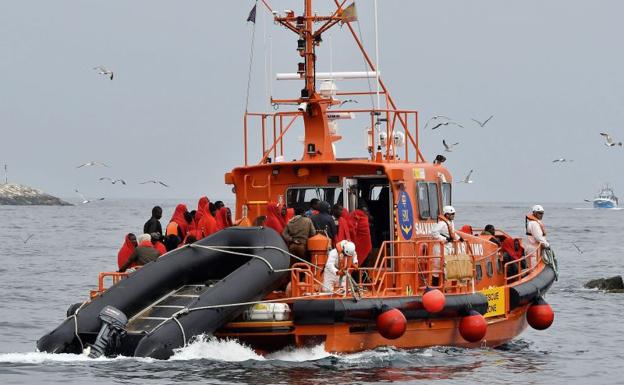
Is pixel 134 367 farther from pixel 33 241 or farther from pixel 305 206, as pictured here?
pixel 33 241

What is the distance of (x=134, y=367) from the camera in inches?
491

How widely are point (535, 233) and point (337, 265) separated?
4.85m

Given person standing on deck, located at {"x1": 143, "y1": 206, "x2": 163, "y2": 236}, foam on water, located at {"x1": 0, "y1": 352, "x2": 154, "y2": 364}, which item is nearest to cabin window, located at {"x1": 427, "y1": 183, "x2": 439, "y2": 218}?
person standing on deck, located at {"x1": 143, "y1": 206, "x2": 163, "y2": 236}

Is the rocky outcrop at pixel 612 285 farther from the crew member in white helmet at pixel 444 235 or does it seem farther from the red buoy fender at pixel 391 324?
the red buoy fender at pixel 391 324

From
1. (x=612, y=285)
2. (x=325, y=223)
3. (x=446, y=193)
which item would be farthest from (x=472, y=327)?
(x=612, y=285)

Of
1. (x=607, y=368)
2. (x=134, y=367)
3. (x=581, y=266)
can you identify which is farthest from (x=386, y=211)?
(x=581, y=266)

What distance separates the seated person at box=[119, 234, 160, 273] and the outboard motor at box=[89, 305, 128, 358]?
1.98 metres

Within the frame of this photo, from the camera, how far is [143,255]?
47.6 feet

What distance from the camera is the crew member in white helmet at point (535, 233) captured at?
17484 mm

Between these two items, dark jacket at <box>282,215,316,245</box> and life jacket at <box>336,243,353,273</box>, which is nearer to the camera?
life jacket at <box>336,243,353,273</box>

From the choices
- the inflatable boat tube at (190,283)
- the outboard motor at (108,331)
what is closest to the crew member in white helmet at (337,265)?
the inflatable boat tube at (190,283)

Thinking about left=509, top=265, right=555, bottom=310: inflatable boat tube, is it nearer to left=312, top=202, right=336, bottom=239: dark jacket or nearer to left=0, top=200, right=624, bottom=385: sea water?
left=0, top=200, right=624, bottom=385: sea water

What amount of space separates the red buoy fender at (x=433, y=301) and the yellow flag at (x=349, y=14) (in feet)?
13.6

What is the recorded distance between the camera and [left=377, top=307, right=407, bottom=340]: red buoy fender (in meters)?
13.3
